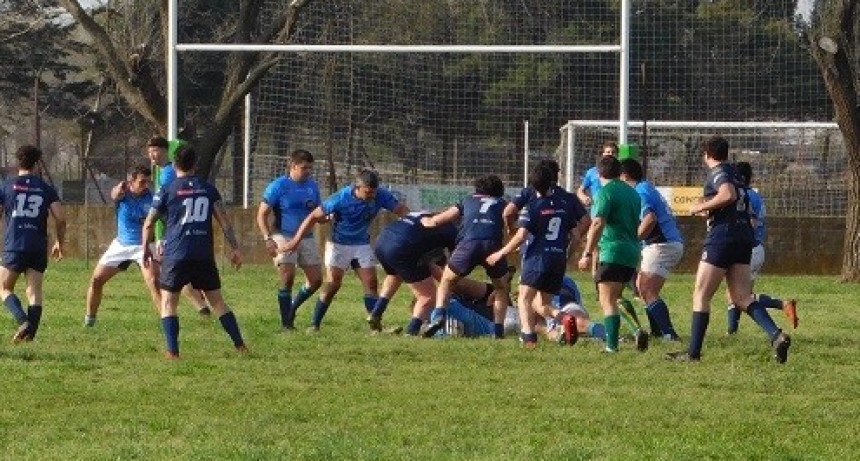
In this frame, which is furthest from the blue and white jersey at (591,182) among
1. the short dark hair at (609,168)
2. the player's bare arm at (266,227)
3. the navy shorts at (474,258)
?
the short dark hair at (609,168)

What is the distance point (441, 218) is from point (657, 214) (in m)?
2.03

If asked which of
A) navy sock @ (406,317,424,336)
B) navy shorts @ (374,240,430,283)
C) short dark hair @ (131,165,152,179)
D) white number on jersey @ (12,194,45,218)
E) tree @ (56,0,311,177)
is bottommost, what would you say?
navy sock @ (406,317,424,336)

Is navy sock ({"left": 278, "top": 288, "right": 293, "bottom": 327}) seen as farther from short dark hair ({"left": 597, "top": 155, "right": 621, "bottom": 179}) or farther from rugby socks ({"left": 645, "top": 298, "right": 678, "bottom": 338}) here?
short dark hair ({"left": 597, "top": 155, "right": 621, "bottom": 179})

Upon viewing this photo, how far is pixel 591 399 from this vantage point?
12.8m

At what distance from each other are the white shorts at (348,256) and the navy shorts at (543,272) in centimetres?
253

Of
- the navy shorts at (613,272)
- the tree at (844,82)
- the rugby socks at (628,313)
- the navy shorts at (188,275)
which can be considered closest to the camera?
the navy shorts at (188,275)

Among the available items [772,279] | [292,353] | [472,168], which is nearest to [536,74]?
[472,168]

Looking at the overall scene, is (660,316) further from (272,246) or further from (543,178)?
(272,246)

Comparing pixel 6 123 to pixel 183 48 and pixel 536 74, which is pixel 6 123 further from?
pixel 183 48

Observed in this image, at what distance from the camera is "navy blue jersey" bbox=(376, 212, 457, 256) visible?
19062mm

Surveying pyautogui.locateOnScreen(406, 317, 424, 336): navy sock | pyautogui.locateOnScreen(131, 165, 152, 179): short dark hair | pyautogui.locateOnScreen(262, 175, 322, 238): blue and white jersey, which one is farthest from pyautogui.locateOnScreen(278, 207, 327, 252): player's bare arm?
pyautogui.locateOnScreen(131, 165, 152, 179): short dark hair

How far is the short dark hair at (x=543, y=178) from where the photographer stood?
17141 millimetres

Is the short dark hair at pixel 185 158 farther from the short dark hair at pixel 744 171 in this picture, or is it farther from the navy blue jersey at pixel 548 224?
the short dark hair at pixel 744 171

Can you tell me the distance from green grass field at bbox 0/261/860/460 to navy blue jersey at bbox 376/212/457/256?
0.97 meters
